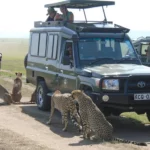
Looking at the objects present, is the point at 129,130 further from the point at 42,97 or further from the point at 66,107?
the point at 42,97

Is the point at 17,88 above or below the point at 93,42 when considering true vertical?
below

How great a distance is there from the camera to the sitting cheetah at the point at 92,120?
27.3 feet

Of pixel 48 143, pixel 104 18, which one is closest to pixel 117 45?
pixel 104 18

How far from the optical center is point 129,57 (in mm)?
10492

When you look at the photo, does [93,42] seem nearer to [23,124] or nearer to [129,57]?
[129,57]

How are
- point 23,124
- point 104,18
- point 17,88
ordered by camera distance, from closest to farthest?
point 23,124 → point 104,18 → point 17,88

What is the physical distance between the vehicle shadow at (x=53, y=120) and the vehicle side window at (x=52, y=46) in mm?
1413

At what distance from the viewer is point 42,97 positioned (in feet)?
39.8

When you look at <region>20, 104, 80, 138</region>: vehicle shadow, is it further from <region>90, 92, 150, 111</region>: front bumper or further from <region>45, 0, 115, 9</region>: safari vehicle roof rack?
<region>45, 0, 115, 9</region>: safari vehicle roof rack

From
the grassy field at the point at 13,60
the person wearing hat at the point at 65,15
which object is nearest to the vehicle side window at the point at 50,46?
the person wearing hat at the point at 65,15

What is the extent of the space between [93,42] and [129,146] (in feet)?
10.5

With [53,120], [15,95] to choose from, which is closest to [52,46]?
[53,120]

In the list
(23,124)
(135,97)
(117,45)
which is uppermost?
(117,45)

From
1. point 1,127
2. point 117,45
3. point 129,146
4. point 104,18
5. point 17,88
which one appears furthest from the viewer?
point 17,88
